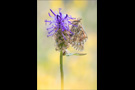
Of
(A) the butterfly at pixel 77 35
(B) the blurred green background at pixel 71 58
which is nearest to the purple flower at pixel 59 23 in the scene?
(A) the butterfly at pixel 77 35

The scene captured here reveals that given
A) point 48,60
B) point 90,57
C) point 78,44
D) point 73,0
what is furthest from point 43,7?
point 78,44

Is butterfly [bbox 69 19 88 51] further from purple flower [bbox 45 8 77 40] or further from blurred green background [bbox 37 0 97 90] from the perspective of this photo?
blurred green background [bbox 37 0 97 90]

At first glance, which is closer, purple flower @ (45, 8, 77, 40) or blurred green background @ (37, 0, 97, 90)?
purple flower @ (45, 8, 77, 40)

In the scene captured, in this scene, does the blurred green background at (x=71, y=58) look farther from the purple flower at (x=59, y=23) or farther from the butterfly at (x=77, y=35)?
the purple flower at (x=59, y=23)

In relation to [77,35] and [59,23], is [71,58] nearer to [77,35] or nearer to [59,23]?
[77,35]

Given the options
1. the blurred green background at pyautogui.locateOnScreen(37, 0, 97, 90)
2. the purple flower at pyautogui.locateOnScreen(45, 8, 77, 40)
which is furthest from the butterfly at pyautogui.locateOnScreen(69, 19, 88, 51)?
the blurred green background at pyautogui.locateOnScreen(37, 0, 97, 90)
